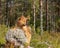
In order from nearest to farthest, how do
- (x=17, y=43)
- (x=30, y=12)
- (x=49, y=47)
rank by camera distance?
(x=17, y=43)
(x=49, y=47)
(x=30, y=12)

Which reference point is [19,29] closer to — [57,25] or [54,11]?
[57,25]

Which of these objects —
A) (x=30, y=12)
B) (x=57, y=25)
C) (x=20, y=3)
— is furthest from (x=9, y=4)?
(x=57, y=25)

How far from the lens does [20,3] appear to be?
32219mm

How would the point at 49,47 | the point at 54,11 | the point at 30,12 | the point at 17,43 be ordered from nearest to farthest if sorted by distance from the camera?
1. the point at 17,43
2. the point at 49,47
3. the point at 30,12
4. the point at 54,11

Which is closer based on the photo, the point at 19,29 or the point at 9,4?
the point at 19,29

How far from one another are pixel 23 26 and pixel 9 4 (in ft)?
75.5

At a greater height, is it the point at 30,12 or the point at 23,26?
the point at 23,26

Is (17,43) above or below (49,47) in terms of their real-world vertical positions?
above

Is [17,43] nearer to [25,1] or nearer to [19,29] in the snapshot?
[19,29]

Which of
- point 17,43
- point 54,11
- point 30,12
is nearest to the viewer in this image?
point 17,43

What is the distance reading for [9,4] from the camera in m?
31.9

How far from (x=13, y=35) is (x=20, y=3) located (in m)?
23.5

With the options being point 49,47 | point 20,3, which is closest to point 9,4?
point 20,3

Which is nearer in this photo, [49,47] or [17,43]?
[17,43]
